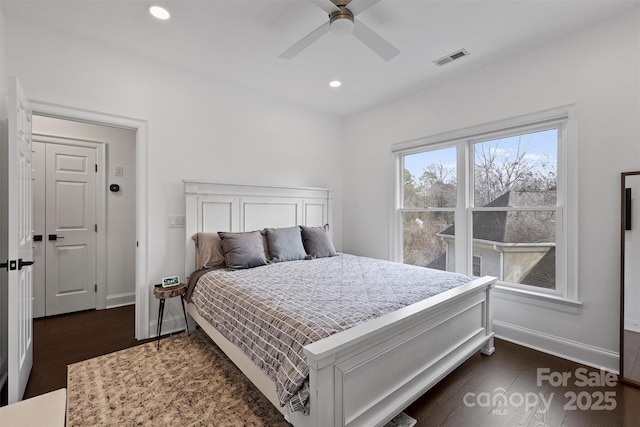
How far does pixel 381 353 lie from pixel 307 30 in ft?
8.16

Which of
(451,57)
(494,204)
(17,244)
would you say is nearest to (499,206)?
(494,204)

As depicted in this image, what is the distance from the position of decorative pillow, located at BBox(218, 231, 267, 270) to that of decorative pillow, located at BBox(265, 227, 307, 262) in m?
0.16

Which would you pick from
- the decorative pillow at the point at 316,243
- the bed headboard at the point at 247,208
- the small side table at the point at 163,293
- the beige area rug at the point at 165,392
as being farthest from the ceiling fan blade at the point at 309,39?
the beige area rug at the point at 165,392

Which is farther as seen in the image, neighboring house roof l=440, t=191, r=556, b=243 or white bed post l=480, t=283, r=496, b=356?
neighboring house roof l=440, t=191, r=556, b=243

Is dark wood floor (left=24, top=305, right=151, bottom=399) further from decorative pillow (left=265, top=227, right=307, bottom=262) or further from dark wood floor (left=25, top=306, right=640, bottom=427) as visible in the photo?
decorative pillow (left=265, top=227, right=307, bottom=262)

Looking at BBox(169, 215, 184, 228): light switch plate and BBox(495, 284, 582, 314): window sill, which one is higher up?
BBox(169, 215, 184, 228): light switch plate

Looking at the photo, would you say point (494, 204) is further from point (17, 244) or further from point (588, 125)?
point (17, 244)

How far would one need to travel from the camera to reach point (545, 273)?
268cm

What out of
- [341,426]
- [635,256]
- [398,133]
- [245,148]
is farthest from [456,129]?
[341,426]

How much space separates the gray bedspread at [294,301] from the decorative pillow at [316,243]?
402 mm

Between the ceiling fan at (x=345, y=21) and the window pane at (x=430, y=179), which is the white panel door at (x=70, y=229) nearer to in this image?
the ceiling fan at (x=345, y=21)

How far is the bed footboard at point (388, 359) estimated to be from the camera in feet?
4.30

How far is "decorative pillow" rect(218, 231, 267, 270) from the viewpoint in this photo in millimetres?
2844

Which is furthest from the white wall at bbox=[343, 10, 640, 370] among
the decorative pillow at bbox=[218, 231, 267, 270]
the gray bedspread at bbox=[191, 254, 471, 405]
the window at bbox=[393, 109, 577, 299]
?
the decorative pillow at bbox=[218, 231, 267, 270]
